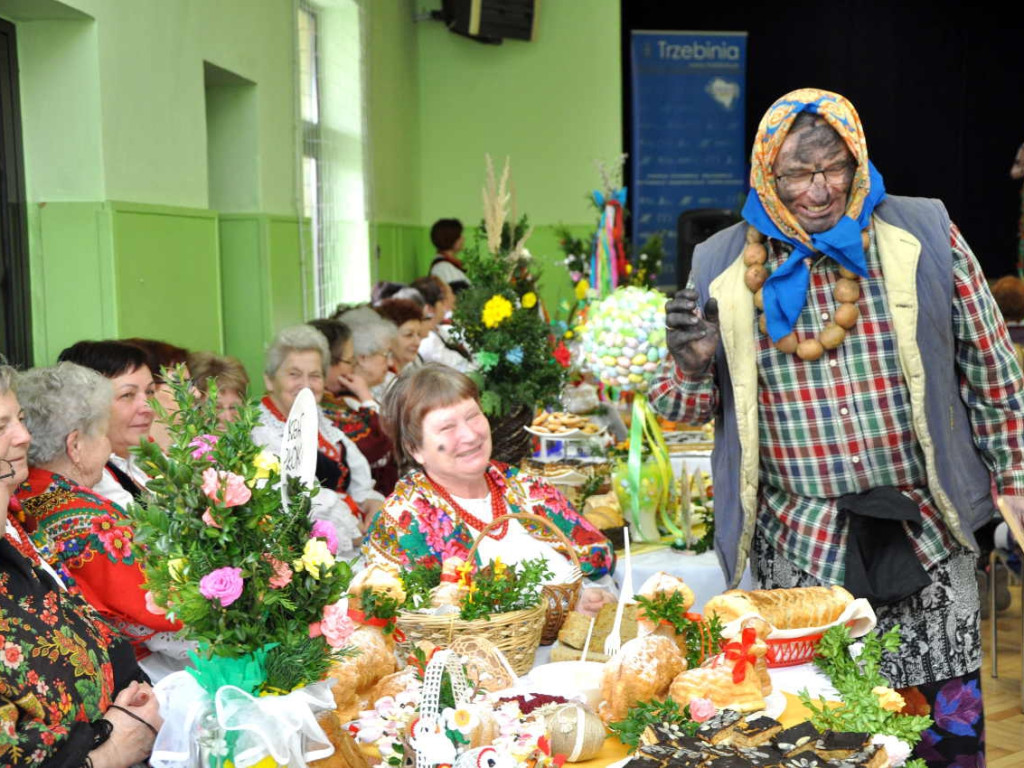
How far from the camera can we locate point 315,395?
4.46m

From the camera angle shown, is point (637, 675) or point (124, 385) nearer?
point (637, 675)

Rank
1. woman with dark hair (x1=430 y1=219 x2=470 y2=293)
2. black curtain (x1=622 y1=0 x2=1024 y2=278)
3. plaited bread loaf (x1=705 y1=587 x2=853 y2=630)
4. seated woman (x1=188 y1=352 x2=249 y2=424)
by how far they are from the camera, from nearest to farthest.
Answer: plaited bread loaf (x1=705 y1=587 x2=853 y2=630), seated woman (x1=188 y1=352 x2=249 y2=424), woman with dark hair (x1=430 y1=219 x2=470 y2=293), black curtain (x1=622 y1=0 x2=1024 y2=278)

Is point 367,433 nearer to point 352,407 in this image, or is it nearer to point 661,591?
point 352,407

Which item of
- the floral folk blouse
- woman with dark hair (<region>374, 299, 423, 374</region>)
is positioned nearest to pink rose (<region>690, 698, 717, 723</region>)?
the floral folk blouse

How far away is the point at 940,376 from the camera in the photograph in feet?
7.91

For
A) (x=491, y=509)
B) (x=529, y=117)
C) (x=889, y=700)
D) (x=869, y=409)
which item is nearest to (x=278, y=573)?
(x=889, y=700)

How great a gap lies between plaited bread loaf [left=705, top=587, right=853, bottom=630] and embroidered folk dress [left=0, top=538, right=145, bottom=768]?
3.39 ft

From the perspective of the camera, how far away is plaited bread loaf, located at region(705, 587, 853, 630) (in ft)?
6.94

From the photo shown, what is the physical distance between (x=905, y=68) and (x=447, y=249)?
6373 mm

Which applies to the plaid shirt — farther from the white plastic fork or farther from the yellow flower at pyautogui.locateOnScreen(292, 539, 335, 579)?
the yellow flower at pyautogui.locateOnScreen(292, 539, 335, 579)

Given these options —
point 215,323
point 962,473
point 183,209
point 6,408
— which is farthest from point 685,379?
point 215,323

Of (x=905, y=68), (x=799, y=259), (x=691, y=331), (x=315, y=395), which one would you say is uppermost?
(x=905, y=68)

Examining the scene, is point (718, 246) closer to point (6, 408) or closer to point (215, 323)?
point (6, 408)

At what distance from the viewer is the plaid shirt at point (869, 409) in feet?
7.93
